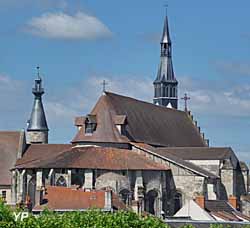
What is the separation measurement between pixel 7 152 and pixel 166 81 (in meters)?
46.5

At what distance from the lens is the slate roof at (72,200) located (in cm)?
7331

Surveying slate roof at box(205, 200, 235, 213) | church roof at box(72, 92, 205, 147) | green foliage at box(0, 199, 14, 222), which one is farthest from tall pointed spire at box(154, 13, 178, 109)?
green foliage at box(0, 199, 14, 222)

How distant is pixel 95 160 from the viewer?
3516 inches

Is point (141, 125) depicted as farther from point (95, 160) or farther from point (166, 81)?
point (166, 81)

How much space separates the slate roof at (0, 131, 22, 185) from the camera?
97312 mm

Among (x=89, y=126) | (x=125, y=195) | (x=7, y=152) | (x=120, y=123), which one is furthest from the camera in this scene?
(x=7, y=152)

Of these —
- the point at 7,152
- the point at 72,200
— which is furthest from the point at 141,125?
the point at 72,200

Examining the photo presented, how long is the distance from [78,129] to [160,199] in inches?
400

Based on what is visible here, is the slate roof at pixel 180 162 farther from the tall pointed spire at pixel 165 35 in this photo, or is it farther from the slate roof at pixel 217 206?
the tall pointed spire at pixel 165 35

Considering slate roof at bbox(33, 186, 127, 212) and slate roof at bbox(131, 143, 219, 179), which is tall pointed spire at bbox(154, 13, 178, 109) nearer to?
slate roof at bbox(131, 143, 219, 179)

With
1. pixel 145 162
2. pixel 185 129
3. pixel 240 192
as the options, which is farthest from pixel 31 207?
pixel 185 129

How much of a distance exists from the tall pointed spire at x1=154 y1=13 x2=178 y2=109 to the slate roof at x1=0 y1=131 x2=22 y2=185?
43035 mm

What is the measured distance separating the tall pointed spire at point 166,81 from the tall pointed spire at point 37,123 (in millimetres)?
31422

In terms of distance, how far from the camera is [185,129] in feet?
368
